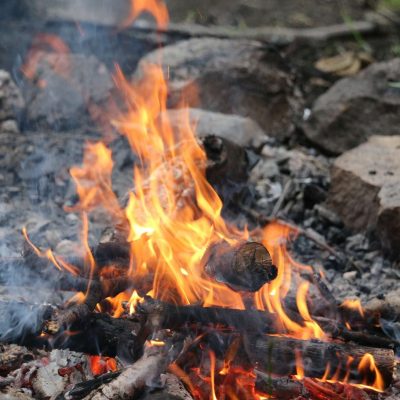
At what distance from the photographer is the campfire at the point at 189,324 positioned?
256cm

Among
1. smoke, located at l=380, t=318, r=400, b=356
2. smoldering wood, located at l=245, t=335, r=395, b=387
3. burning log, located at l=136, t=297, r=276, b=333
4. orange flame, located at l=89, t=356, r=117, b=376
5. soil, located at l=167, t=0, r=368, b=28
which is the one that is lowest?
smoke, located at l=380, t=318, r=400, b=356

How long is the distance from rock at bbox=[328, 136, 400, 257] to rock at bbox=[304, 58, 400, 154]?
61 centimetres

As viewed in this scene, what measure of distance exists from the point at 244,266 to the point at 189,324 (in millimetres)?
361

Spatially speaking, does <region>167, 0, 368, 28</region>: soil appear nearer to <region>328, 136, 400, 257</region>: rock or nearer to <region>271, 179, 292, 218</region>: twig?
<region>271, 179, 292, 218</region>: twig

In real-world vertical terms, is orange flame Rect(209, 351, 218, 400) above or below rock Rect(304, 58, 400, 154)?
Result: below

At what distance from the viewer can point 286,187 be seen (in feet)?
15.1

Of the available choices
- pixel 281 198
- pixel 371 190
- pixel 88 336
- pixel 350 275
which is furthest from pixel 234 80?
pixel 88 336

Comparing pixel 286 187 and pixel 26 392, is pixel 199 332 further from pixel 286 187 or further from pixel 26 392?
pixel 286 187

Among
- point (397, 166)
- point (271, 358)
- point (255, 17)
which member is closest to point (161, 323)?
point (271, 358)

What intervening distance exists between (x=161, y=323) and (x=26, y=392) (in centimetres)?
68

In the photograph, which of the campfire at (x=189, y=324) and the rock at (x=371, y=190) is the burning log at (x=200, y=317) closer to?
the campfire at (x=189, y=324)

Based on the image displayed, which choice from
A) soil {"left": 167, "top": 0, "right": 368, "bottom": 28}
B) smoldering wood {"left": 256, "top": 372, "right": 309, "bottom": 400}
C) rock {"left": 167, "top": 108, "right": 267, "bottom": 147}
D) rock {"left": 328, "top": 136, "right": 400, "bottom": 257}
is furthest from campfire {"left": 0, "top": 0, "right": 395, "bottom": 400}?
soil {"left": 167, "top": 0, "right": 368, "bottom": 28}

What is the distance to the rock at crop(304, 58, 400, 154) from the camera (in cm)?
522

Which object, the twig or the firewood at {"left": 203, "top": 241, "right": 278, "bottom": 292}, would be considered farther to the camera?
the twig
